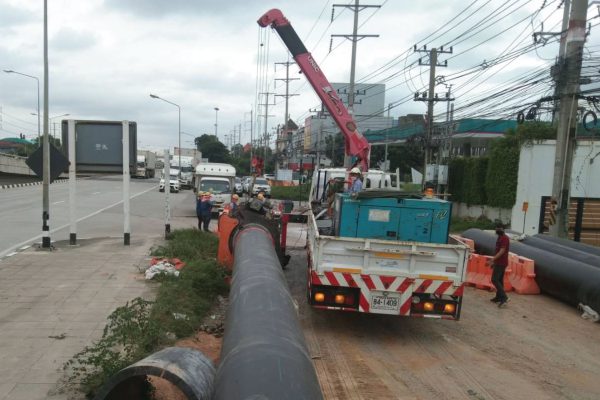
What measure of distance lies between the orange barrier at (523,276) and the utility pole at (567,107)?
402 cm

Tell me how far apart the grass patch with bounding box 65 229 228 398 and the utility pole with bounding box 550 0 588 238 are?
1020cm

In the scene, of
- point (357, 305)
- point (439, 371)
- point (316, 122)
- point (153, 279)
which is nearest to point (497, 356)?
point (439, 371)

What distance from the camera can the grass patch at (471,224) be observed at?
2581cm

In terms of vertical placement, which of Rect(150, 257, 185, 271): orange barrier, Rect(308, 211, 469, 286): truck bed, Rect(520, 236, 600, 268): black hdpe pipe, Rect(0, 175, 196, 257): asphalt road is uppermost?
Rect(308, 211, 469, 286): truck bed

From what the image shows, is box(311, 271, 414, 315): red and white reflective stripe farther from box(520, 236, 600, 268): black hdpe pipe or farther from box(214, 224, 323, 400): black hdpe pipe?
box(520, 236, 600, 268): black hdpe pipe

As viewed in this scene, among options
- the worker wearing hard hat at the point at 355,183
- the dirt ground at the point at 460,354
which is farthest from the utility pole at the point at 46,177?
the worker wearing hard hat at the point at 355,183

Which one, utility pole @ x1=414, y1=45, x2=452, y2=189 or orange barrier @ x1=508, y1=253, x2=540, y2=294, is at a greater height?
utility pole @ x1=414, y1=45, x2=452, y2=189

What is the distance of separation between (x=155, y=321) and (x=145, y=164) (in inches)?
2666

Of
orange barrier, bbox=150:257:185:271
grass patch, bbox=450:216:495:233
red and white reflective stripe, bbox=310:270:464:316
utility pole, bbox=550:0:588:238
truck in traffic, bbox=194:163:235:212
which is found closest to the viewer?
red and white reflective stripe, bbox=310:270:464:316

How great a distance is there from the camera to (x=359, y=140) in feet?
52.4

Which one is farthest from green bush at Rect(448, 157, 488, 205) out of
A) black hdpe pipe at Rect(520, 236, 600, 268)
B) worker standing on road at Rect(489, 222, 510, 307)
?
worker standing on road at Rect(489, 222, 510, 307)

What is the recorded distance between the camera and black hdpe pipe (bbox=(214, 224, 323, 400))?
3311 millimetres

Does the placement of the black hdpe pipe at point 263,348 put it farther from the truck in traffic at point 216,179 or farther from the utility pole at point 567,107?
the truck in traffic at point 216,179

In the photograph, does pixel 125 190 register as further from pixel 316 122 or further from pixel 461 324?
pixel 316 122
